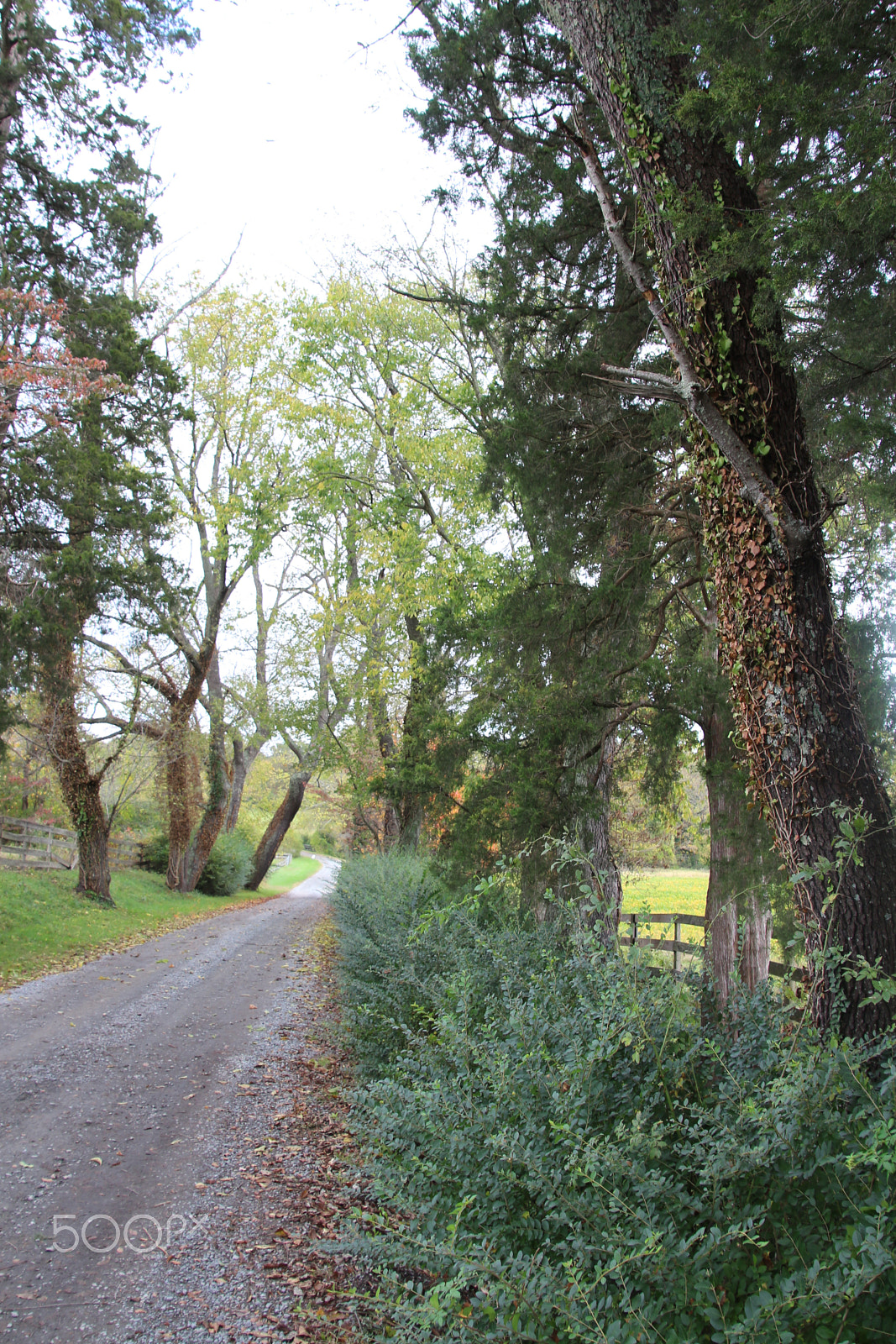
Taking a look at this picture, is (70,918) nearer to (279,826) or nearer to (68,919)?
(68,919)

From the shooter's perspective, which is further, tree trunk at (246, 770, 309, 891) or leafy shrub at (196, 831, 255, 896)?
tree trunk at (246, 770, 309, 891)

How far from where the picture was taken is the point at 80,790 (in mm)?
14891

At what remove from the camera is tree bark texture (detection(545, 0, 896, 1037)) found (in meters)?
3.38

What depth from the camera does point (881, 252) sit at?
433cm

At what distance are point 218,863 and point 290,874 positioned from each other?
2288 cm

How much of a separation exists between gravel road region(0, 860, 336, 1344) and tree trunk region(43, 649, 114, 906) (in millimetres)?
5530

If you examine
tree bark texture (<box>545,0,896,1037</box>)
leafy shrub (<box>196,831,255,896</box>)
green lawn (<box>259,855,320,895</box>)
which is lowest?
green lawn (<box>259,855,320,895</box>)

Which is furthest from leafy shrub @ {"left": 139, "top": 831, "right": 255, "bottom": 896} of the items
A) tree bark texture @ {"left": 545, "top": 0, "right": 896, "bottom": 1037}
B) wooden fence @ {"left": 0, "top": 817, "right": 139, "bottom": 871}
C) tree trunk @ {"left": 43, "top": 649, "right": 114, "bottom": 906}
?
tree bark texture @ {"left": 545, "top": 0, "right": 896, "bottom": 1037}

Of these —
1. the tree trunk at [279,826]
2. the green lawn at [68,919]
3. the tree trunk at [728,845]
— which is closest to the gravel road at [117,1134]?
the green lawn at [68,919]

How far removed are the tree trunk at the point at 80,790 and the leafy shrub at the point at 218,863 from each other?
6870mm

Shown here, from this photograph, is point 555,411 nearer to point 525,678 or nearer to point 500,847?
point 525,678

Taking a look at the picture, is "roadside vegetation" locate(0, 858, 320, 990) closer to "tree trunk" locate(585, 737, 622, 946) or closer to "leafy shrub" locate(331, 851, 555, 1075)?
"leafy shrub" locate(331, 851, 555, 1075)

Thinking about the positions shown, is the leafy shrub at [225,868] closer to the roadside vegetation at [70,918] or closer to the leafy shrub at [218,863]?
the leafy shrub at [218,863]

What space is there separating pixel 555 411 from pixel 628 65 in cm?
325
